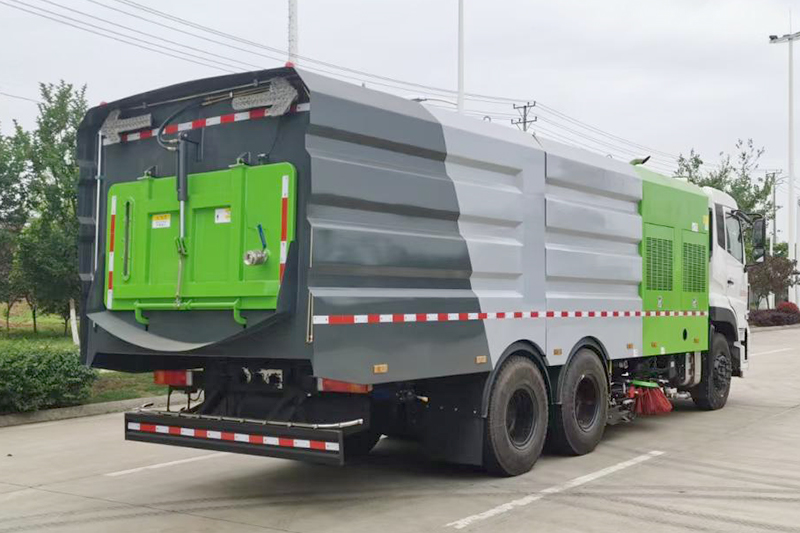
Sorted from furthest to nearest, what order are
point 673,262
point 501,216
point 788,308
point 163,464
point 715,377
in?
point 788,308 → point 715,377 → point 673,262 → point 163,464 → point 501,216

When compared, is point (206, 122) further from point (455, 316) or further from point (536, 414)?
point (536, 414)

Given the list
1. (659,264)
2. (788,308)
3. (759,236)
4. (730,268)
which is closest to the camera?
(659,264)

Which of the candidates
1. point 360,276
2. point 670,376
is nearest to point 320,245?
point 360,276

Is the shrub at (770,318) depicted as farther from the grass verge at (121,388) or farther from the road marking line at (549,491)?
the road marking line at (549,491)

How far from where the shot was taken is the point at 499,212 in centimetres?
717

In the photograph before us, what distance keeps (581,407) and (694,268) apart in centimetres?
314

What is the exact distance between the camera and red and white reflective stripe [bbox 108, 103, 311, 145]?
19.2 ft

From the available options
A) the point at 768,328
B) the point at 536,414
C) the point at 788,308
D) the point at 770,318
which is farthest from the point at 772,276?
the point at 536,414

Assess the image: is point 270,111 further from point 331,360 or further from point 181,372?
point 181,372

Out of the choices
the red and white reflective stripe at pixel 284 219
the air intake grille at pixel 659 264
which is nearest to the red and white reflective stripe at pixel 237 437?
the red and white reflective stripe at pixel 284 219

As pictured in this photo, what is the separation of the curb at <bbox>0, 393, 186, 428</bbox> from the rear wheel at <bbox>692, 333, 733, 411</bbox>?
7.28 m

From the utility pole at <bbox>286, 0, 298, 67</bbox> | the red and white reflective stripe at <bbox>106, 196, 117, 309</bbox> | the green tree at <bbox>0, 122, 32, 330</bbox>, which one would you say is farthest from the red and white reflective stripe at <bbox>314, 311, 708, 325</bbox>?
the green tree at <bbox>0, 122, 32, 330</bbox>

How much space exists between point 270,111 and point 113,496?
345 centimetres

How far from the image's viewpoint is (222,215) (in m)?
6.05
